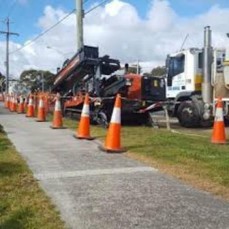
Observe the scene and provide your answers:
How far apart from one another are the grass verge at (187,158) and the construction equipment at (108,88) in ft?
17.0

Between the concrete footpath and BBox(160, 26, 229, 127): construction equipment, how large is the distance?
31.3ft

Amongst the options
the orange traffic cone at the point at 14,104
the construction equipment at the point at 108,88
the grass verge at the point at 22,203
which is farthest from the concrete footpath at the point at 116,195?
the orange traffic cone at the point at 14,104

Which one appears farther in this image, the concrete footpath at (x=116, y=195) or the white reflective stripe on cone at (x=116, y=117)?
the white reflective stripe on cone at (x=116, y=117)

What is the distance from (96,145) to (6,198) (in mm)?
5236

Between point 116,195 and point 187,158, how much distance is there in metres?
3.22

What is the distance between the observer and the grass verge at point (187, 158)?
7957mm

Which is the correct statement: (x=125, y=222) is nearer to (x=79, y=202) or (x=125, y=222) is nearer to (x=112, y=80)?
(x=79, y=202)

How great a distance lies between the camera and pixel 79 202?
6691 millimetres

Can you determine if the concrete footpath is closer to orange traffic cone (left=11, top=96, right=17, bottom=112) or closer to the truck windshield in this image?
the truck windshield

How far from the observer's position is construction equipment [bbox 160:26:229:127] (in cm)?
1945

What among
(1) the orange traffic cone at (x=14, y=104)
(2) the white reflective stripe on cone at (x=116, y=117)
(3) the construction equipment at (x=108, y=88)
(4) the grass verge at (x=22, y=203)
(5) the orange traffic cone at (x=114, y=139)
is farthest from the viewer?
(1) the orange traffic cone at (x=14, y=104)

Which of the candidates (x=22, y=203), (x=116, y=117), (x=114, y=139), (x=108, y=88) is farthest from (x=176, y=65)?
(x=22, y=203)

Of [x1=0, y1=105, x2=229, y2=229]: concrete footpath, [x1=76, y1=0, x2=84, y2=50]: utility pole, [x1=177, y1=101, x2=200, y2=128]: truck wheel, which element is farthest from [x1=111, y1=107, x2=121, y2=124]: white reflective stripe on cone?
[x1=76, y1=0, x2=84, y2=50]: utility pole

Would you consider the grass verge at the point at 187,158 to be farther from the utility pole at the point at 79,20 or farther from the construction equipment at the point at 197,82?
the utility pole at the point at 79,20
